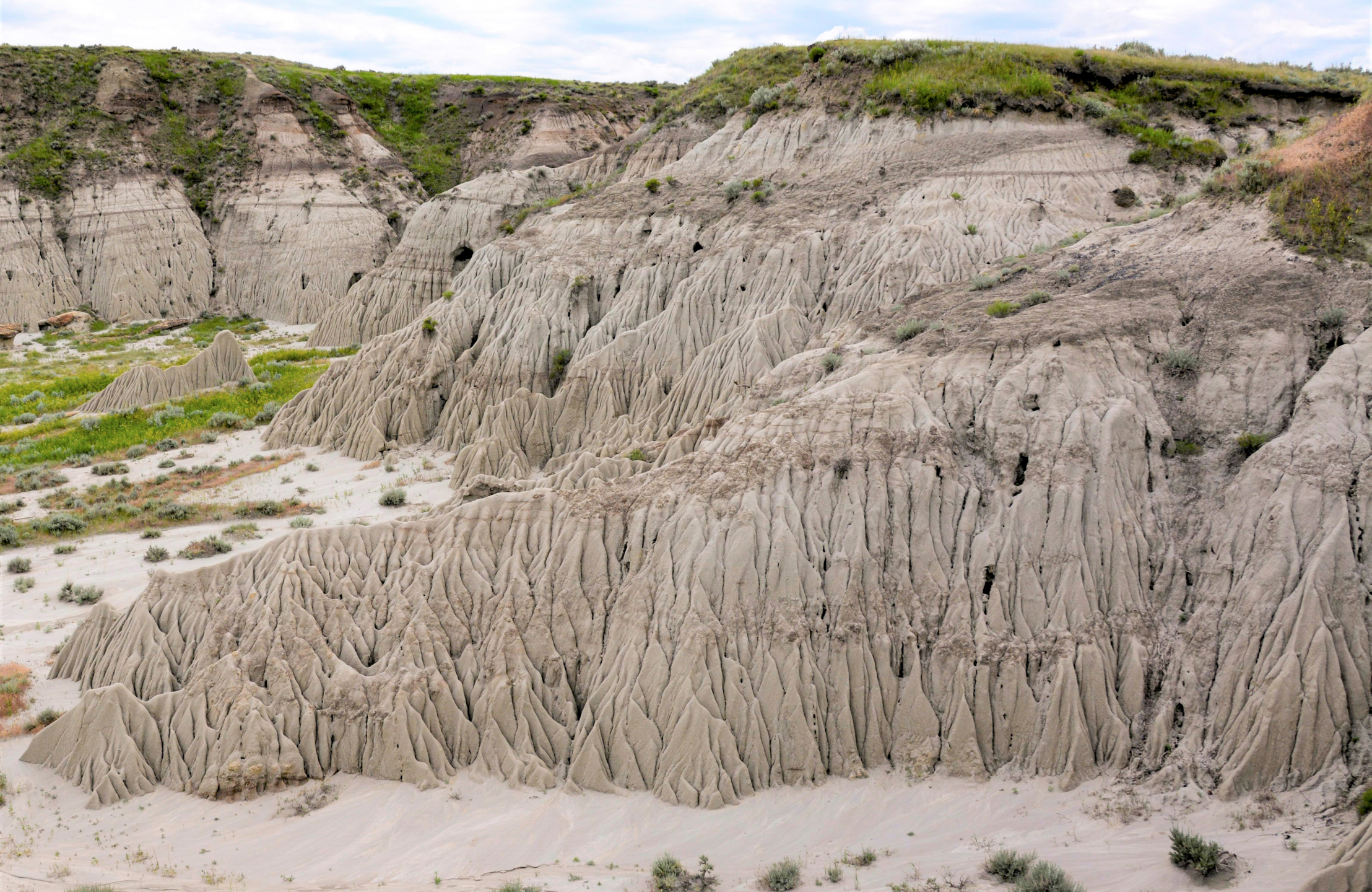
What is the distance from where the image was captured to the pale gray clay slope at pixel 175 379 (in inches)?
1458

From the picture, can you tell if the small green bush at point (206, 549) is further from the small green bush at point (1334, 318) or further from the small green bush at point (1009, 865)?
the small green bush at point (1334, 318)

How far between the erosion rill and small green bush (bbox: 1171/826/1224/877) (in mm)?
1227

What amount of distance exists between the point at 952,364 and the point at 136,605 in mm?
15825

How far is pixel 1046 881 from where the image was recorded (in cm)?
1105

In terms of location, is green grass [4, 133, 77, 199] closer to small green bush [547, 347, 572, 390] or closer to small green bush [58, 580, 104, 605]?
small green bush [547, 347, 572, 390]

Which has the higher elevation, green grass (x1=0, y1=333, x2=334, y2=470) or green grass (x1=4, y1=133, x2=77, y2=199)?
green grass (x1=4, y1=133, x2=77, y2=199)

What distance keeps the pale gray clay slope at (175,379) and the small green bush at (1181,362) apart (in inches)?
1413

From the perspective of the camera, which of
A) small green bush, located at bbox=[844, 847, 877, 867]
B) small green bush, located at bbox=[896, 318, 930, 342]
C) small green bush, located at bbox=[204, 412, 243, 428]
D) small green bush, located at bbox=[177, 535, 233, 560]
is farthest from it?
small green bush, located at bbox=[204, 412, 243, 428]

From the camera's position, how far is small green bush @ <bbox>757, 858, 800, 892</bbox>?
11.9 meters

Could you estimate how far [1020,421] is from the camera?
15703 mm

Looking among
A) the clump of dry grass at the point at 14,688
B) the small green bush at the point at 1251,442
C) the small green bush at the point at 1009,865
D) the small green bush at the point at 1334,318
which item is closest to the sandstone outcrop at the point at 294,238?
the clump of dry grass at the point at 14,688

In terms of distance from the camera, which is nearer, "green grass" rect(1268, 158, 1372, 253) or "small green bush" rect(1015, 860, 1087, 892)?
"small green bush" rect(1015, 860, 1087, 892)

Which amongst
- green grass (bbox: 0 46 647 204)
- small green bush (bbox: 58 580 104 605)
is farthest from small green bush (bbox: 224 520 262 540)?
green grass (bbox: 0 46 647 204)

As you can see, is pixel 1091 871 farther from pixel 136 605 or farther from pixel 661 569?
pixel 136 605
